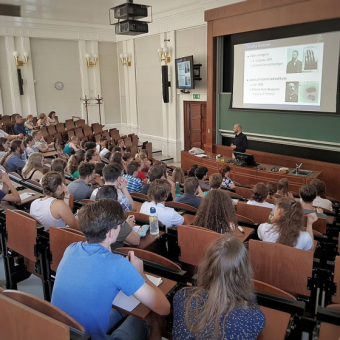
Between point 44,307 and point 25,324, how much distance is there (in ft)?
0.34

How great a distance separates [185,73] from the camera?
9.89 m

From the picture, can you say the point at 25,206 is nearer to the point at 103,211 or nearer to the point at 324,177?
the point at 103,211

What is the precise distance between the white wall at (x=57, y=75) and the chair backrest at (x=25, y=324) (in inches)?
471

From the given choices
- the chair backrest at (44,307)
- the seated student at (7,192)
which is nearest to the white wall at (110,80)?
the seated student at (7,192)

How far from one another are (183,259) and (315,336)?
132 centimetres

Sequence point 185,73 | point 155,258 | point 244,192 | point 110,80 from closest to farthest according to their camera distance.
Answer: point 155,258, point 244,192, point 185,73, point 110,80

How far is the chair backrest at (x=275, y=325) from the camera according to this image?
1.57 metres

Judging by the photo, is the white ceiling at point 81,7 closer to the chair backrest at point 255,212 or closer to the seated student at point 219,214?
the chair backrest at point 255,212

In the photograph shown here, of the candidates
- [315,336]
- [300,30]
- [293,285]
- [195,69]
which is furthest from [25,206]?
[195,69]

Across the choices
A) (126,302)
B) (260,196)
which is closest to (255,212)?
(260,196)

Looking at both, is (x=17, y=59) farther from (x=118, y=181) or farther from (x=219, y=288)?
(x=219, y=288)

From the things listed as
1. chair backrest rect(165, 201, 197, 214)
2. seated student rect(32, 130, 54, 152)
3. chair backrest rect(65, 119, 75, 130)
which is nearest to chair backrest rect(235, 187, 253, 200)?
chair backrest rect(165, 201, 197, 214)

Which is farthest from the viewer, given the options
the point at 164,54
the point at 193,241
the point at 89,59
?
the point at 89,59

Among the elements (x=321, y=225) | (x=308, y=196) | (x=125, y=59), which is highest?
(x=125, y=59)
